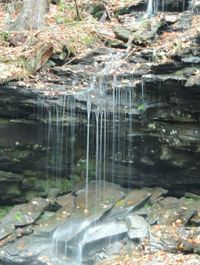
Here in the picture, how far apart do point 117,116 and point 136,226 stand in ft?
8.11

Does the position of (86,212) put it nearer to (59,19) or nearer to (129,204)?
(129,204)

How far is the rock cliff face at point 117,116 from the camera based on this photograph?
956cm

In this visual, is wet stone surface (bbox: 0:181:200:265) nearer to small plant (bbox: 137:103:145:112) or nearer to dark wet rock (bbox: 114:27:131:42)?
small plant (bbox: 137:103:145:112)

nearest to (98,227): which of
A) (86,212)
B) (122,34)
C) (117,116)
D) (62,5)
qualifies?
(86,212)

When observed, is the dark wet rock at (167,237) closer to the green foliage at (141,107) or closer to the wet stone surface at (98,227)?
the wet stone surface at (98,227)

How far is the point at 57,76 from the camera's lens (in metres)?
10.3

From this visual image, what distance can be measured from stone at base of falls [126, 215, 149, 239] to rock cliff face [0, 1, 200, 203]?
1720 mm

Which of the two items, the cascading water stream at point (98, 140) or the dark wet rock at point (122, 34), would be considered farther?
the dark wet rock at point (122, 34)

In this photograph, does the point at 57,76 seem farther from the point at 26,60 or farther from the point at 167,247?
the point at 167,247

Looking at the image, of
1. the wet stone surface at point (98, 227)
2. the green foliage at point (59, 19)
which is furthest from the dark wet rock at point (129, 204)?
the green foliage at point (59, 19)

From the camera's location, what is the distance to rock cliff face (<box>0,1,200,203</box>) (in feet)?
31.4

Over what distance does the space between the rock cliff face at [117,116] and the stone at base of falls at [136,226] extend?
1.72m

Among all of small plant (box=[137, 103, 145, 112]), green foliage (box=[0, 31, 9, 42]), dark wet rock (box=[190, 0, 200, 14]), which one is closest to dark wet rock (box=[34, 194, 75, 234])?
small plant (box=[137, 103, 145, 112])

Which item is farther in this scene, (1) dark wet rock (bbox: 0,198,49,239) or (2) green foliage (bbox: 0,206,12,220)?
(2) green foliage (bbox: 0,206,12,220)
